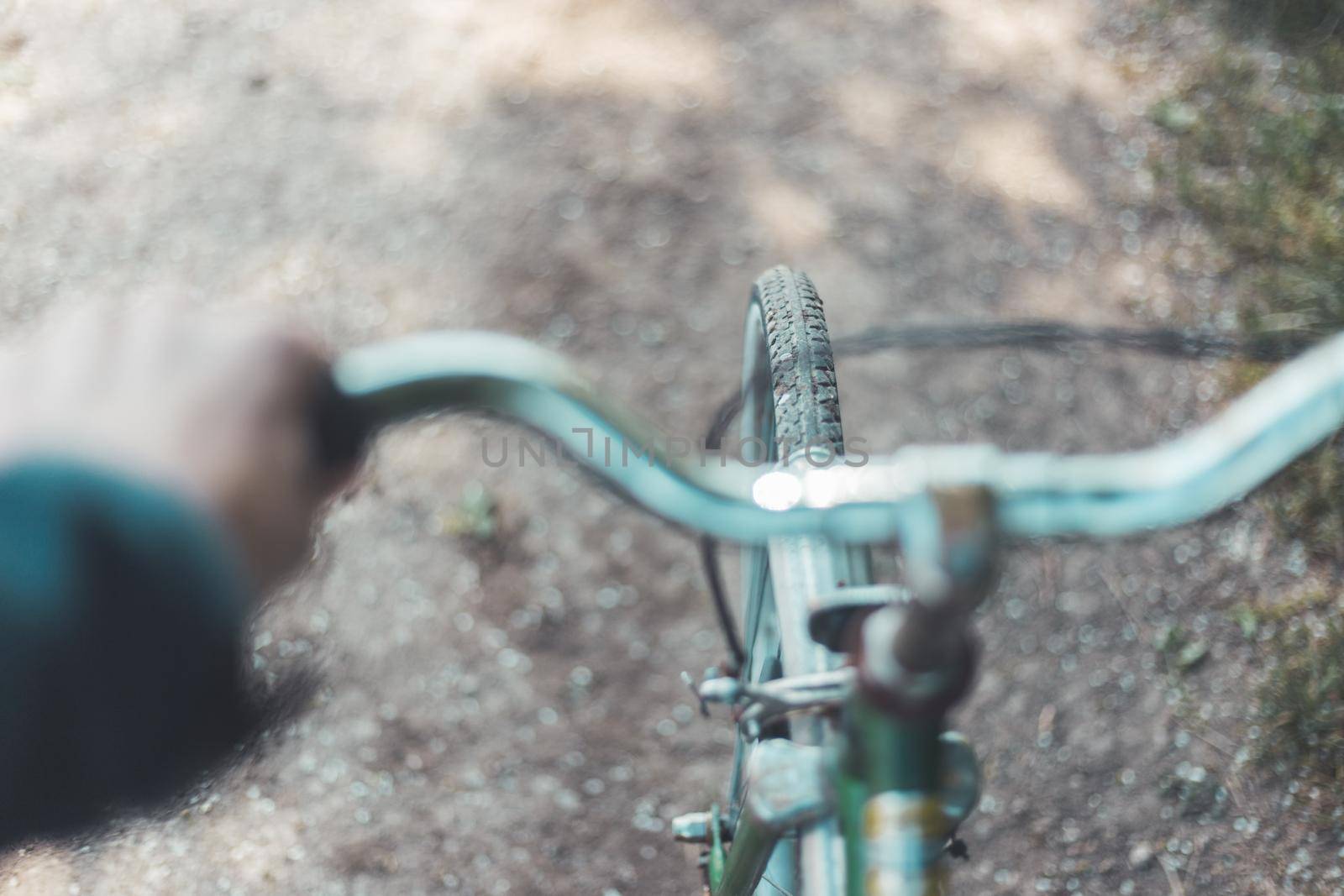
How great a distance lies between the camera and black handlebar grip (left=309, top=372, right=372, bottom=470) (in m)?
0.71

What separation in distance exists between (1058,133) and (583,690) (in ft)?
8.69

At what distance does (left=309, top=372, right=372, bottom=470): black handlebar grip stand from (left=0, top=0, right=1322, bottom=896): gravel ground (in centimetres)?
139

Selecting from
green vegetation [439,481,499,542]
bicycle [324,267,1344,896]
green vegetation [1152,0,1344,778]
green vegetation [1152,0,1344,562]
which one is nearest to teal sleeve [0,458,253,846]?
bicycle [324,267,1344,896]

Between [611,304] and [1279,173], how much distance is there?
232 cm

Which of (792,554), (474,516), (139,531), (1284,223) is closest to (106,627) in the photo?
(139,531)

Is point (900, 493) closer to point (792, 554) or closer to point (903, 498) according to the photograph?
point (903, 498)

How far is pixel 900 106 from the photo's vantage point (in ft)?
12.2

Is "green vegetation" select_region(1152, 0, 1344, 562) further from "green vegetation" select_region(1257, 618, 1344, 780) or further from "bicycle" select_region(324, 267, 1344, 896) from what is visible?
"bicycle" select_region(324, 267, 1344, 896)

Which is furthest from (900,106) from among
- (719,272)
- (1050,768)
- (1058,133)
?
(1050,768)

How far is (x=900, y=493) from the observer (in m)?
0.66

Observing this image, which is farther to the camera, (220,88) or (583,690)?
(220,88)

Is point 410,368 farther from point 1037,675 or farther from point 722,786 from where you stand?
point 1037,675

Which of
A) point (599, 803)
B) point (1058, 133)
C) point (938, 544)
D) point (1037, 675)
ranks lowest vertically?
point (599, 803)

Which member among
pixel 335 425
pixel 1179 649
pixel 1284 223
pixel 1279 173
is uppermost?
pixel 1279 173
